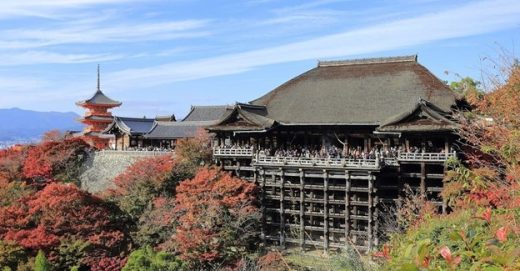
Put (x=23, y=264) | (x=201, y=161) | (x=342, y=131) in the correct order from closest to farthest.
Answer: (x=23, y=264)
(x=342, y=131)
(x=201, y=161)

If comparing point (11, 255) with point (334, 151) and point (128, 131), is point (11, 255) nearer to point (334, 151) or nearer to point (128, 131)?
point (334, 151)

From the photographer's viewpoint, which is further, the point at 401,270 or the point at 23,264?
the point at 23,264

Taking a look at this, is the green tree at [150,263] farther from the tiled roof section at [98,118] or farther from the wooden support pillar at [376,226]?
the tiled roof section at [98,118]

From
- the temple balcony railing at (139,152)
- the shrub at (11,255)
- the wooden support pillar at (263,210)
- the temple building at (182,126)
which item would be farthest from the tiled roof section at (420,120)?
the temple building at (182,126)

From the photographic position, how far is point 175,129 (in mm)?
37469

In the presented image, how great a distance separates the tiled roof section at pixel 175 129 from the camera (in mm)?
36625

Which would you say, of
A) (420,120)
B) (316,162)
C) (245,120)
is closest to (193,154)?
(245,120)

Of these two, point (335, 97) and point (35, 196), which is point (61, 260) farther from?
point (335, 97)

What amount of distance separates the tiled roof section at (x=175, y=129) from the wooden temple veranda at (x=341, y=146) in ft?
27.3

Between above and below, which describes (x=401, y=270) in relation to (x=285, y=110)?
below

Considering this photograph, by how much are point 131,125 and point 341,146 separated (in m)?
19.7

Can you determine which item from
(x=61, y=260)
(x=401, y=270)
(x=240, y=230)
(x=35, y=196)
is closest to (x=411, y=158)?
(x=240, y=230)

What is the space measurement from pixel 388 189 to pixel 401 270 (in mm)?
21224

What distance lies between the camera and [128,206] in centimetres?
2477
